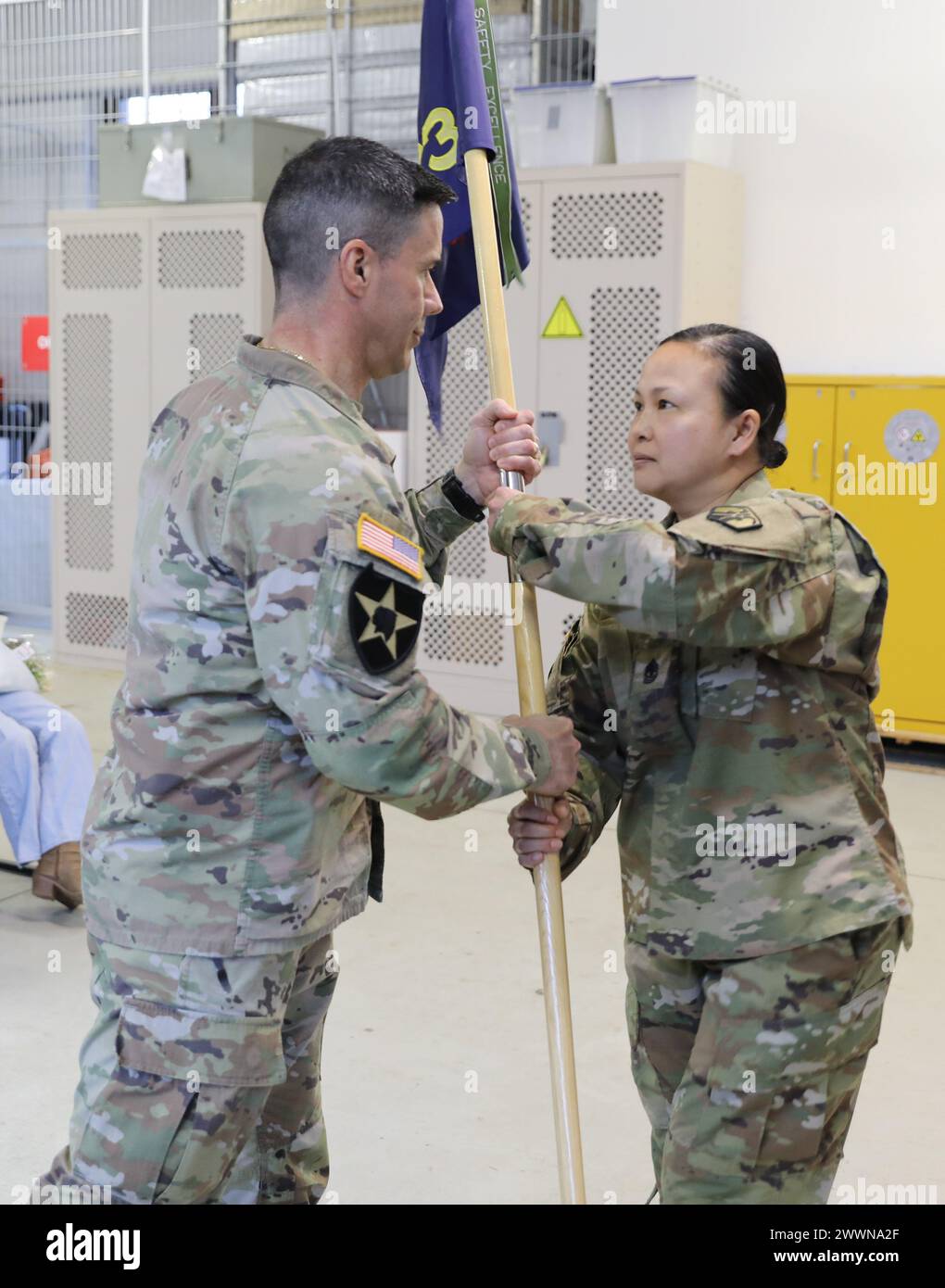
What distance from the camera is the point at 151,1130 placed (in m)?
1.69

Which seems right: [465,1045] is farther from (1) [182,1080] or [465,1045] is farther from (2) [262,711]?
(2) [262,711]

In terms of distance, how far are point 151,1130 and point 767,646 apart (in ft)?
3.03

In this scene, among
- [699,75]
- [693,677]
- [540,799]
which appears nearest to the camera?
[693,677]

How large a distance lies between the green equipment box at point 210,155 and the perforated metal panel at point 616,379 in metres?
1.76

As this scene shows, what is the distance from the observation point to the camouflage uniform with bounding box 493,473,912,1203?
1.70 metres

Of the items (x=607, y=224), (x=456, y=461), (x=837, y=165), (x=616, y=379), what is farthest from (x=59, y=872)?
(x=837, y=165)

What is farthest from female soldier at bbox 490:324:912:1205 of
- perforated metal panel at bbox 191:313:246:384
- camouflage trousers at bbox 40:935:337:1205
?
perforated metal panel at bbox 191:313:246:384

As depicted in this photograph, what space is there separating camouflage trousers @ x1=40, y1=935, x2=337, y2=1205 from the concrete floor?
38.3 inches

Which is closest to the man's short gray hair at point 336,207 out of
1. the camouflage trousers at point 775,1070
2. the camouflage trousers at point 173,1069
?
the camouflage trousers at point 173,1069

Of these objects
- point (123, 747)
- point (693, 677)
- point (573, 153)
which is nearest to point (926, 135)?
point (573, 153)

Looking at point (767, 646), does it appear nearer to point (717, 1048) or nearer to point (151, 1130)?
point (717, 1048)

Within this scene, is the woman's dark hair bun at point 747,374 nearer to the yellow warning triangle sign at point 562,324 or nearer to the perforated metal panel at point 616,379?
the perforated metal panel at point 616,379

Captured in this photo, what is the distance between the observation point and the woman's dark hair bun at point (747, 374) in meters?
1.80

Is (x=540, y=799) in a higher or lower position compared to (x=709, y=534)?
lower
